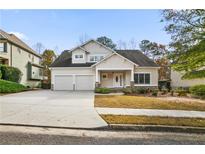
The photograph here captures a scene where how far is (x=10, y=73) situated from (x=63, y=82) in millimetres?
10586

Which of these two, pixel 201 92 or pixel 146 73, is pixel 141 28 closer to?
pixel 201 92

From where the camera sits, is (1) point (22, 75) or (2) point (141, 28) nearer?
(2) point (141, 28)

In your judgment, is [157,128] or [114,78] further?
[114,78]

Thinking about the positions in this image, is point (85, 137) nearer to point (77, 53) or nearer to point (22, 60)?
point (22, 60)

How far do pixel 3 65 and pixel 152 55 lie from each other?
1919cm

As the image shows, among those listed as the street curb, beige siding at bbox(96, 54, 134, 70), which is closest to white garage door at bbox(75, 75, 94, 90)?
beige siding at bbox(96, 54, 134, 70)

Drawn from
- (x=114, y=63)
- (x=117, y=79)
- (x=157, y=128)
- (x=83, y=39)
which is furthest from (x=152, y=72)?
(x=157, y=128)

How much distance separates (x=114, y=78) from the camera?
76.6 feet

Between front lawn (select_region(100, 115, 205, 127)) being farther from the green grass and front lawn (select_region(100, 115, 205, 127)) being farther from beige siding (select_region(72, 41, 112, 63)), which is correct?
beige siding (select_region(72, 41, 112, 63))

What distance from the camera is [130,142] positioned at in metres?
5.24

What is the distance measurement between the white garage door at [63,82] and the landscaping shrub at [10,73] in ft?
31.8

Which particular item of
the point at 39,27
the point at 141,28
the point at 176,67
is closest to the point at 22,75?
the point at 39,27

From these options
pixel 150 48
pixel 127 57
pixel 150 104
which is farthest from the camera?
pixel 150 48

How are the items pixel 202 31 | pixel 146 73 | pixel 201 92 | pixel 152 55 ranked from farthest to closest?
pixel 152 55, pixel 146 73, pixel 201 92, pixel 202 31
